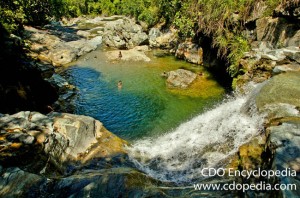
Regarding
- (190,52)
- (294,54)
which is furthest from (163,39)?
(294,54)

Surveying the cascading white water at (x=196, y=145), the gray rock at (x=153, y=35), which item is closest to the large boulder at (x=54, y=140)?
the cascading white water at (x=196, y=145)

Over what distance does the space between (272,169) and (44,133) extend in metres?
7.75

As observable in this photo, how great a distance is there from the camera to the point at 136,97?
18906 mm

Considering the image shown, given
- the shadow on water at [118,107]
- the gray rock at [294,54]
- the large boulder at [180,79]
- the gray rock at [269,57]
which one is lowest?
the shadow on water at [118,107]

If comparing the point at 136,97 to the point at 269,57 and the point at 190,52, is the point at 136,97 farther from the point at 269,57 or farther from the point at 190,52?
the point at 190,52

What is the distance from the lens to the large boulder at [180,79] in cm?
2023

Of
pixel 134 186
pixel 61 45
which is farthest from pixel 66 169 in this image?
pixel 61 45

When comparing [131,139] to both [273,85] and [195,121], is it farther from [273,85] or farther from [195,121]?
[273,85]

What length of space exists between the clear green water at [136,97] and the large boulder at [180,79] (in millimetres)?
719

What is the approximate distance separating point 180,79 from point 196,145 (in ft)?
32.4

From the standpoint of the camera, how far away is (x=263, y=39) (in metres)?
17.1

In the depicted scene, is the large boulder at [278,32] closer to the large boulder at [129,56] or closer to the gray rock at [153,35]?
the large boulder at [129,56]

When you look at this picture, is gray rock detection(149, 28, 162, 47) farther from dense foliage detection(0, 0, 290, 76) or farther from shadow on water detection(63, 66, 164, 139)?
shadow on water detection(63, 66, 164, 139)

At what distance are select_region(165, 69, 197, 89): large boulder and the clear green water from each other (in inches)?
28.3
